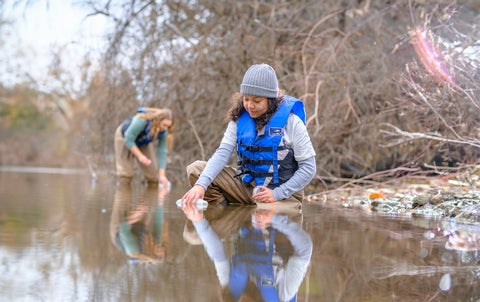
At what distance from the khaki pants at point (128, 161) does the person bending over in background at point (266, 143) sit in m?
5.16

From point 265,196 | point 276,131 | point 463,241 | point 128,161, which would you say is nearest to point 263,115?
point 276,131

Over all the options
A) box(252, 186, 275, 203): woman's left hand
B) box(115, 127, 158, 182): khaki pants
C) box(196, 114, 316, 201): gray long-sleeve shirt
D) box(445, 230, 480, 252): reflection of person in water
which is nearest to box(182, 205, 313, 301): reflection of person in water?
box(252, 186, 275, 203): woman's left hand

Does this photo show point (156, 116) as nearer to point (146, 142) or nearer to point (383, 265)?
point (146, 142)

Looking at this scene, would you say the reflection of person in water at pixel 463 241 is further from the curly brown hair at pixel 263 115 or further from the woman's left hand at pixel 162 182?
the woman's left hand at pixel 162 182

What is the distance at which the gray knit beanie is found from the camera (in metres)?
5.70

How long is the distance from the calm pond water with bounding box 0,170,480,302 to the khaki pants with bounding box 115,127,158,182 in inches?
206

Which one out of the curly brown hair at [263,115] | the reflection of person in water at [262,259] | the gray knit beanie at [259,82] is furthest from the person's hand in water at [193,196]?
the gray knit beanie at [259,82]

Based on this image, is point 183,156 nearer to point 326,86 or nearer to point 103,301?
point 326,86

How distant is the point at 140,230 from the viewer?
463 cm

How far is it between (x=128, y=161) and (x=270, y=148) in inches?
223

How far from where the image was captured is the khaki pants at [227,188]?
6.50m

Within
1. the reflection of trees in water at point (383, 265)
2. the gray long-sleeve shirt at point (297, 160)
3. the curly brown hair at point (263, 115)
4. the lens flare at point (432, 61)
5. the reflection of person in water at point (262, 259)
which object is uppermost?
the lens flare at point (432, 61)

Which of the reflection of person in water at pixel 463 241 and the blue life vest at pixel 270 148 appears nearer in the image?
the reflection of person in water at pixel 463 241

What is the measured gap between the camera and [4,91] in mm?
33594
